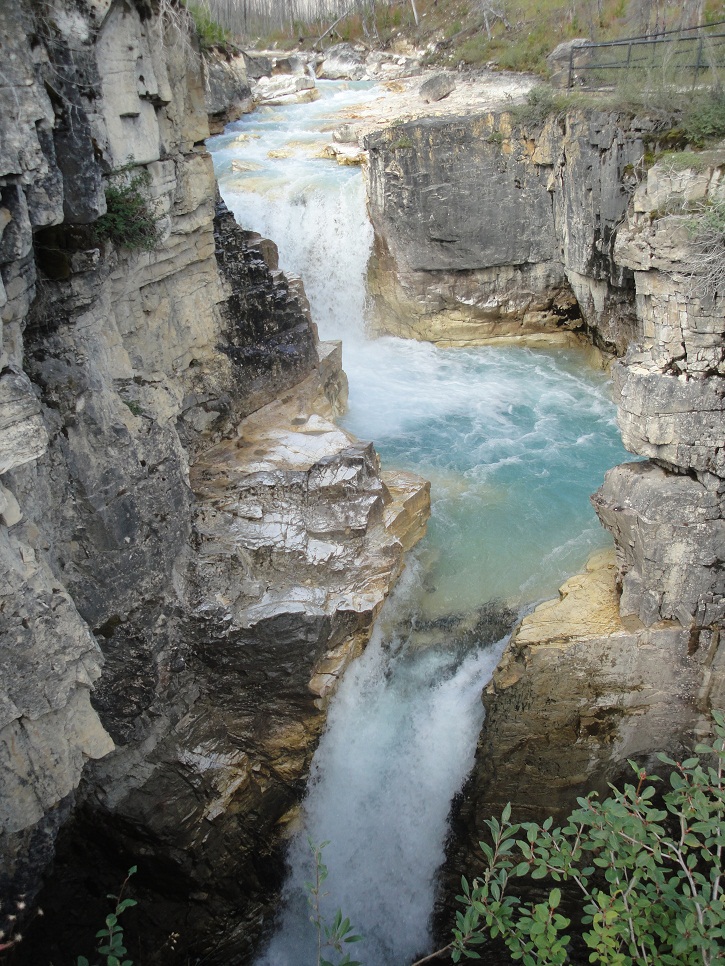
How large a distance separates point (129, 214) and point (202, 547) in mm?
3055

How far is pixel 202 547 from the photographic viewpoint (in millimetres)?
7531

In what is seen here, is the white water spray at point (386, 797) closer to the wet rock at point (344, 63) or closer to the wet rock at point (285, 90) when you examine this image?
the wet rock at point (285, 90)

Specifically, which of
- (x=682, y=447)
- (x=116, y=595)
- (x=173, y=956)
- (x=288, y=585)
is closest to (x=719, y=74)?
(x=682, y=447)

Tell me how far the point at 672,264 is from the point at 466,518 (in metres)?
3.77

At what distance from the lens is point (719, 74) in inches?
385

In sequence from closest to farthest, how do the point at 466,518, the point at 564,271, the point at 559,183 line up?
the point at 466,518
the point at 559,183
the point at 564,271

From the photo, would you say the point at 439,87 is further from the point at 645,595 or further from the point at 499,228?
the point at 645,595

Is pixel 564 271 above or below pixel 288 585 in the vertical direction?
above

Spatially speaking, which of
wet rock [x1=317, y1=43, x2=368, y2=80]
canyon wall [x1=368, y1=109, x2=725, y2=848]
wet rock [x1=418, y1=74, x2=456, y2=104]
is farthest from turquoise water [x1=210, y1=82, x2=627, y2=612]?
wet rock [x1=317, y1=43, x2=368, y2=80]

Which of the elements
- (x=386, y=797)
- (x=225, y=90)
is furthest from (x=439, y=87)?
(x=386, y=797)

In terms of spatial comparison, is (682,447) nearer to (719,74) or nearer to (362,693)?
(362,693)

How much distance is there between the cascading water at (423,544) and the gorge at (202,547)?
14cm

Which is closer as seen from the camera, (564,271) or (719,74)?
(719,74)

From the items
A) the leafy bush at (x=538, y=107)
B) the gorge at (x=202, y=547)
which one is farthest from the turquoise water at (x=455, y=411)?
the leafy bush at (x=538, y=107)
